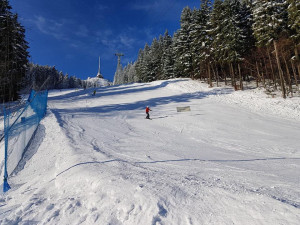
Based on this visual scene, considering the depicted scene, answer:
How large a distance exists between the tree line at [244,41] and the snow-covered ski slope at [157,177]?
14545mm

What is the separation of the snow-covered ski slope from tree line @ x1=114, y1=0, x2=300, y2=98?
14545mm

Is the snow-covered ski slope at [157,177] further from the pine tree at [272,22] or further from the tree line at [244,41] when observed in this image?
the tree line at [244,41]

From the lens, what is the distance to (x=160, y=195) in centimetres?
336

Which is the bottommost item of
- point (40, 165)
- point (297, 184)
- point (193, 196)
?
point (297, 184)

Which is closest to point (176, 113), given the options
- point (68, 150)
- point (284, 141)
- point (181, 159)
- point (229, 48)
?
point (284, 141)

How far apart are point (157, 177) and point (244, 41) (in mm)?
27939

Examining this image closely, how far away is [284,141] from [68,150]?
36.1ft

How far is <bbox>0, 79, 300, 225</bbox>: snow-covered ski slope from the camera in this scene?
288 centimetres

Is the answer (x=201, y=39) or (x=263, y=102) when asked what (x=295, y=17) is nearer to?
(x=263, y=102)

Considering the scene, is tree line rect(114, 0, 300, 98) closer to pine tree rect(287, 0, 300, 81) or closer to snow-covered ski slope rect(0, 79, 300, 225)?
pine tree rect(287, 0, 300, 81)

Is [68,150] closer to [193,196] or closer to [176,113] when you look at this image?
[193,196]

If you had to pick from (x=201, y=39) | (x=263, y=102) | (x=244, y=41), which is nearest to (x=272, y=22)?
(x=244, y=41)

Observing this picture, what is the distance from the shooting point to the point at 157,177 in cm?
436

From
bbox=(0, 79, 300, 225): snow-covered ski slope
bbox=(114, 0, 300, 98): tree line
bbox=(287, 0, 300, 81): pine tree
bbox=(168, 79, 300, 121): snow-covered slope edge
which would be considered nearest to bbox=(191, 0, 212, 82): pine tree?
bbox=(114, 0, 300, 98): tree line
